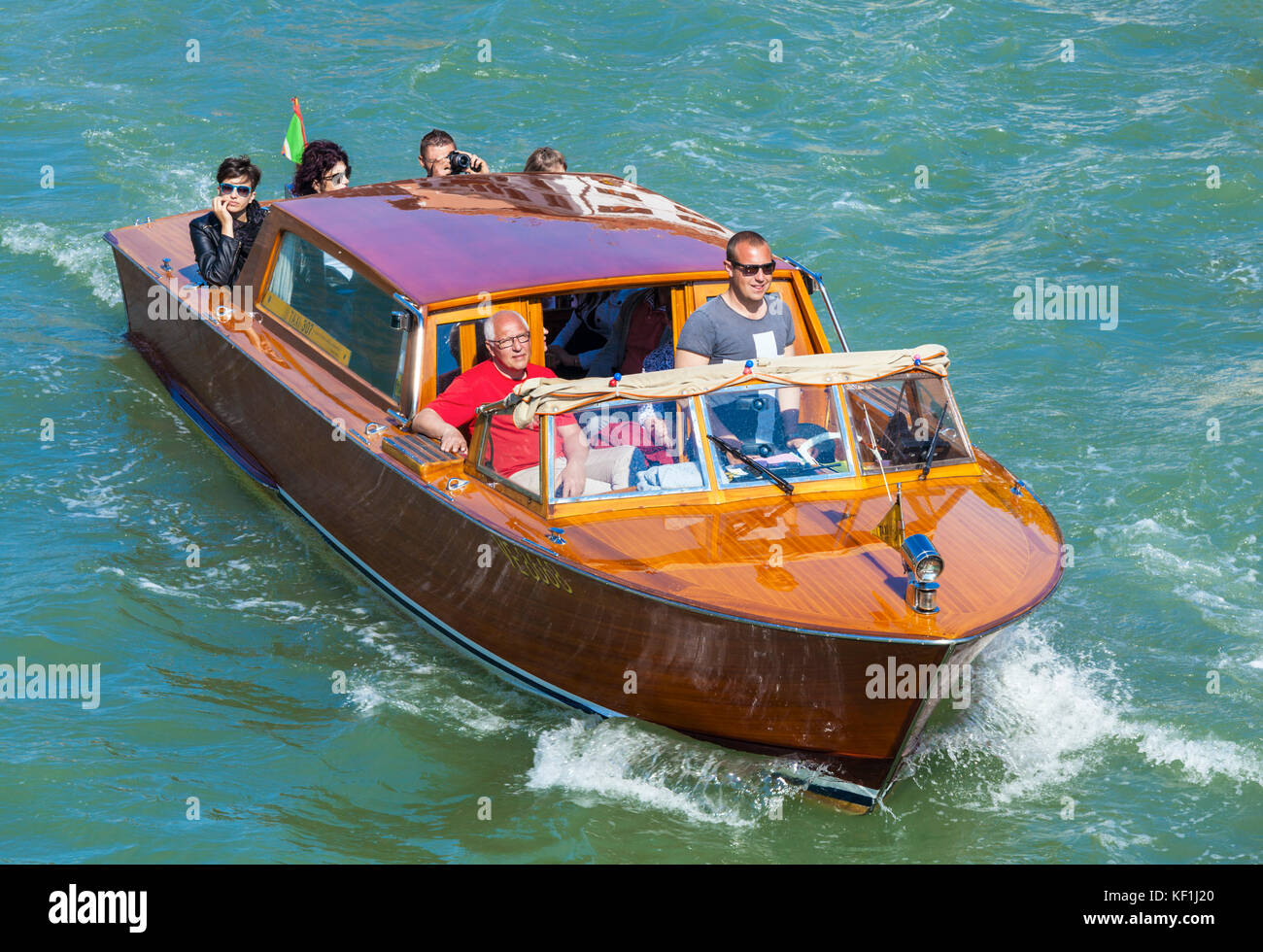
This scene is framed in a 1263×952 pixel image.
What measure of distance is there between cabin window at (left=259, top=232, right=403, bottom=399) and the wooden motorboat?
0.02 m

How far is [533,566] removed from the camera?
19.9 feet

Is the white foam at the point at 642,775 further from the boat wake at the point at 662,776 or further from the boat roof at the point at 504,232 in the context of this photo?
the boat roof at the point at 504,232

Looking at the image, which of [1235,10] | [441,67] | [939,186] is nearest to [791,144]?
[939,186]

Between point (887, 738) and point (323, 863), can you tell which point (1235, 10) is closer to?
point (887, 738)

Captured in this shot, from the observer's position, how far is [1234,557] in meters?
8.05

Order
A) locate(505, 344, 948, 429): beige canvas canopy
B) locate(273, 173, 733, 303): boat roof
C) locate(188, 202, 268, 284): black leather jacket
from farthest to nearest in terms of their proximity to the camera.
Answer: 1. locate(188, 202, 268, 284): black leather jacket
2. locate(273, 173, 733, 303): boat roof
3. locate(505, 344, 948, 429): beige canvas canopy

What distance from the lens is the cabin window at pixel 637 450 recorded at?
6199 millimetres

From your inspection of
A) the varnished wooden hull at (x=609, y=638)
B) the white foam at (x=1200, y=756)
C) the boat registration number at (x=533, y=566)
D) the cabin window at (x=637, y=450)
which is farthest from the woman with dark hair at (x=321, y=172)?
the white foam at (x=1200, y=756)

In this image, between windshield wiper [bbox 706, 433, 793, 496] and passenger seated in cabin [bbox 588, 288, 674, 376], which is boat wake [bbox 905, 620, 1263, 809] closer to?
windshield wiper [bbox 706, 433, 793, 496]

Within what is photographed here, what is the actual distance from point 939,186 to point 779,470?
8.09 meters

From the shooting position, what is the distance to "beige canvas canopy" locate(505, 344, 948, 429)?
20.0 ft

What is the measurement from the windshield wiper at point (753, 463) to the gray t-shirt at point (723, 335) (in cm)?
60

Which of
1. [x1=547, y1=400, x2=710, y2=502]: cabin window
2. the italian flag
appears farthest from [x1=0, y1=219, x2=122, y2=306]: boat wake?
[x1=547, y1=400, x2=710, y2=502]: cabin window

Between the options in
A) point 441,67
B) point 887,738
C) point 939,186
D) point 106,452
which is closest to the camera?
point 887,738
